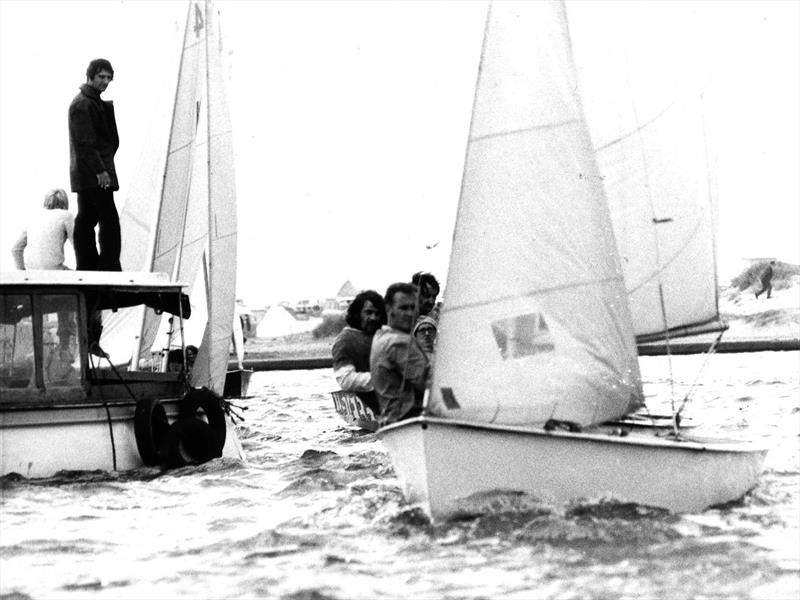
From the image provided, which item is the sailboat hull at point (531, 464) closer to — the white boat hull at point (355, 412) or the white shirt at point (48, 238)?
the white shirt at point (48, 238)

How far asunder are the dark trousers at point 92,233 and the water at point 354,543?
3.59 meters

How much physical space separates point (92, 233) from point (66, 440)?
155 inches

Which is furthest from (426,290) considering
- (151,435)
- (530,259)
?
(530,259)

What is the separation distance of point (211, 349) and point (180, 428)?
12.1 ft

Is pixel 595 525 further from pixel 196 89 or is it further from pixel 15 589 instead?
pixel 196 89

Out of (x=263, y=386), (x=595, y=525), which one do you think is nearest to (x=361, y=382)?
(x=595, y=525)

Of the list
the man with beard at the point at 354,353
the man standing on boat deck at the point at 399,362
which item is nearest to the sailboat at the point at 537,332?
the man standing on boat deck at the point at 399,362

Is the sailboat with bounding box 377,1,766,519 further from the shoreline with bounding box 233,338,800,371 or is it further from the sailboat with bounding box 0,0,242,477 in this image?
the shoreline with bounding box 233,338,800,371

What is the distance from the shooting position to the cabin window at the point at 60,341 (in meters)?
15.9

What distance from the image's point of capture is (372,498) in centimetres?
1341

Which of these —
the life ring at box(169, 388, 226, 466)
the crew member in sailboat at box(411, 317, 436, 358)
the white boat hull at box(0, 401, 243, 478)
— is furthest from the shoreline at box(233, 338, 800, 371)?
the white boat hull at box(0, 401, 243, 478)

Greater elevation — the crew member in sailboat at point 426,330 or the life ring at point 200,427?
the crew member in sailboat at point 426,330

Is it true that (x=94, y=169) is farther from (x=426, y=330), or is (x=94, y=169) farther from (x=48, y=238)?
(x=426, y=330)

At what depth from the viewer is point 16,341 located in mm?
15797
